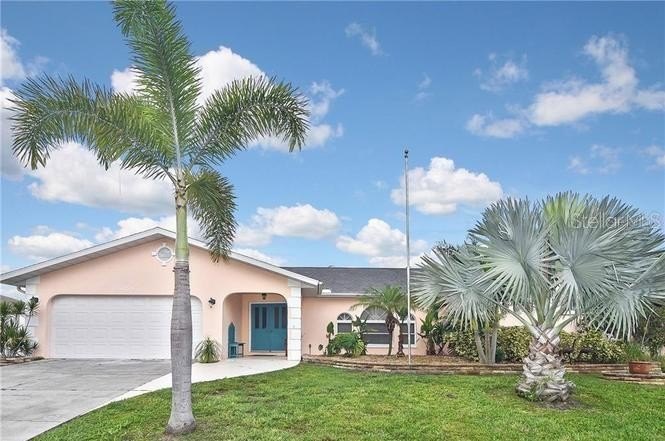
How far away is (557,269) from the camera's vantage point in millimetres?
9258

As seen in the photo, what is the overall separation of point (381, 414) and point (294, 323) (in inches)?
320

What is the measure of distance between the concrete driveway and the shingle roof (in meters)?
7.05

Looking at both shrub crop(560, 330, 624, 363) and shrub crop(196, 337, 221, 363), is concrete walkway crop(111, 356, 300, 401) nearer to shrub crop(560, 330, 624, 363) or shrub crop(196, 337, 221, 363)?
shrub crop(196, 337, 221, 363)

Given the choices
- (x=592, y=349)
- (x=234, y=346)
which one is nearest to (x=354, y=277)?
(x=234, y=346)

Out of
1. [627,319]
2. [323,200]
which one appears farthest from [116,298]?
[627,319]

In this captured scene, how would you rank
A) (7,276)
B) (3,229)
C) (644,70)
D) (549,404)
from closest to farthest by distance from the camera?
(549,404) → (3,229) → (644,70) → (7,276)

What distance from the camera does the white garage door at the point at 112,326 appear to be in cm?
1723

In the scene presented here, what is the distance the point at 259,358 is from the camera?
17.4 metres

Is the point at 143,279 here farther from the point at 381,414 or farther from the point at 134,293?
the point at 381,414

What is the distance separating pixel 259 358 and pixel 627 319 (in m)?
12.1

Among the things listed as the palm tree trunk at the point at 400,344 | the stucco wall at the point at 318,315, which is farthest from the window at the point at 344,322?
the palm tree trunk at the point at 400,344

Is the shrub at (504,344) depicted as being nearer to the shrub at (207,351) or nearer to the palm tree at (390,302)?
the palm tree at (390,302)

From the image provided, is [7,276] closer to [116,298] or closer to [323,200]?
[116,298]

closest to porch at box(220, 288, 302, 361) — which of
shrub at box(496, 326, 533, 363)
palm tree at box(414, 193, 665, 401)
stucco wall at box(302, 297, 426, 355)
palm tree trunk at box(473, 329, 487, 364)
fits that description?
stucco wall at box(302, 297, 426, 355)
